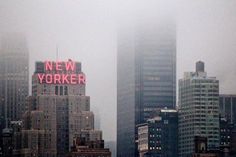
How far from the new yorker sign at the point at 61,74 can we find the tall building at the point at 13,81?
0.49m

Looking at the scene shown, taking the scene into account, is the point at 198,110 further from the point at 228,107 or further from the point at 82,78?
the point at 82,78

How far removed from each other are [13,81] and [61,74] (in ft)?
3.77

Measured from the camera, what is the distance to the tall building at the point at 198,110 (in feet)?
106

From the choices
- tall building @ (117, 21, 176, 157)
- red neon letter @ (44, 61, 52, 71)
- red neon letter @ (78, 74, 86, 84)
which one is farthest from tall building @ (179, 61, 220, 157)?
red neon letter @ (44, 61, 52, 71)

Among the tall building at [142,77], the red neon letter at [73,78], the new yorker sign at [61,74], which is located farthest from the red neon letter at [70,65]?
the tall building at [142,77]

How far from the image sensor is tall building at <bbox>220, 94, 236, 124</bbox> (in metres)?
31.7

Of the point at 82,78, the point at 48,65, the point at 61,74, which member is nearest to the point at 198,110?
the point at 82,78

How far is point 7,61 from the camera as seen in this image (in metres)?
30.1

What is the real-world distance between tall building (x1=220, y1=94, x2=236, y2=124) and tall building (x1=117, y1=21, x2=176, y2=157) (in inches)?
54.5

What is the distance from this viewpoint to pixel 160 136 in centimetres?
3322

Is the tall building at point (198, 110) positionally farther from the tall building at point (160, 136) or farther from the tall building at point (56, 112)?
the tall building at point (56, 112)

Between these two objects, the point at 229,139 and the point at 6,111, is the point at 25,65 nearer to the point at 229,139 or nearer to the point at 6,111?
the point at 6,111

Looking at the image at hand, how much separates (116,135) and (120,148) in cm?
36

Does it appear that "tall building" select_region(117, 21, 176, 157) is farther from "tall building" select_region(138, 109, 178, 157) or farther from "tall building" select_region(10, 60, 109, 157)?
"tall building" select_region(10, 60, 109, 157)
